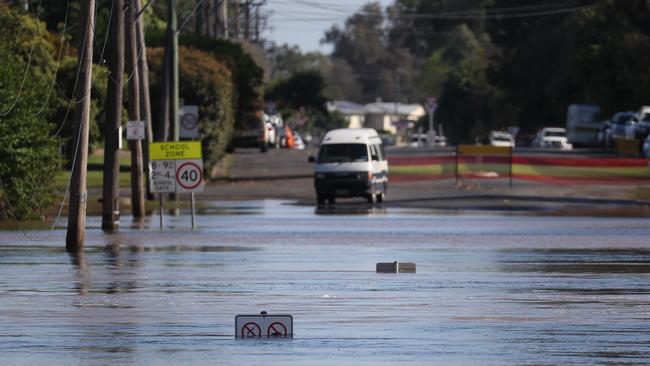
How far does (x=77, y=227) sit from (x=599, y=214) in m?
18.0

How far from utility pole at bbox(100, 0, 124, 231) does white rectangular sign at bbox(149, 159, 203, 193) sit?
106cm

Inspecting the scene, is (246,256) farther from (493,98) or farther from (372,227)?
(493,98)

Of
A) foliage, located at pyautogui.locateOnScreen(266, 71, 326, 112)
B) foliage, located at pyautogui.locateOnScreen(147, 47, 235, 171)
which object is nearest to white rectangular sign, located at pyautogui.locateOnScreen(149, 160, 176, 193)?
foliage, located at pyautogui.locateOnScreen(147, 47, 235, 171)

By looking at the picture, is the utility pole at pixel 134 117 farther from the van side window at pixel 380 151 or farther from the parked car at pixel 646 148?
the parked car at pixel 646 148

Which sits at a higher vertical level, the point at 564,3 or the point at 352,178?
the point at 564,3

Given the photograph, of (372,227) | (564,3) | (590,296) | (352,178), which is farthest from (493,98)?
(590,296)

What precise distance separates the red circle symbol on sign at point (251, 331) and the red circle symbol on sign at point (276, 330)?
3.6 inches

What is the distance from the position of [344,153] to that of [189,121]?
5.62 metres

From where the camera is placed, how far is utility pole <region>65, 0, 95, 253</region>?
92.0ft

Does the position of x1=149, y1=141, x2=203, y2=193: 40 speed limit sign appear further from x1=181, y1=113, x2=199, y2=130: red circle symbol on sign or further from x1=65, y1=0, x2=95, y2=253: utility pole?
x1=181, y1=113, x2=199, y2=130: red circle symbol on sign

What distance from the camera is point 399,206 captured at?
47031mm

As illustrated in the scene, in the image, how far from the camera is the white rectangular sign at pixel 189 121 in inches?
2015

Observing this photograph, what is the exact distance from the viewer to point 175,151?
117 ft

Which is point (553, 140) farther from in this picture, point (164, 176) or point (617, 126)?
point (164, 176)
